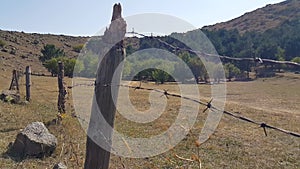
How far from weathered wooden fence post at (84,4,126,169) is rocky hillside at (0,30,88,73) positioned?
184ft

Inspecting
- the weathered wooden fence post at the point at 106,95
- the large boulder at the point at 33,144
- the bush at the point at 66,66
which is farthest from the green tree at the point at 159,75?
the weathered wooden fence post at the point at 106,95

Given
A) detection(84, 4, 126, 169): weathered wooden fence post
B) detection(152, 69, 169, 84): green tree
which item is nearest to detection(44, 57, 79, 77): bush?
detection(152, 69, 169, 84): green tree

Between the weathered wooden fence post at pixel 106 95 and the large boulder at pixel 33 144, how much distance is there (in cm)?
447

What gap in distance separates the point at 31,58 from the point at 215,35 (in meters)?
61.7

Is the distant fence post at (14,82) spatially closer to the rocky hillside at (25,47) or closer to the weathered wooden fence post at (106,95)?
the weathered wooden fence post at (106,95)

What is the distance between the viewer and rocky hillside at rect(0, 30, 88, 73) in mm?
68494

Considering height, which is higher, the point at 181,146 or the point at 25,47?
the point at 25,47

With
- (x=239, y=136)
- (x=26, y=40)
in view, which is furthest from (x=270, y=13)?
(x=239, y=136)

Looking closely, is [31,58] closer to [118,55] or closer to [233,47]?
[233,47]

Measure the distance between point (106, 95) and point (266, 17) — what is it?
18161cm

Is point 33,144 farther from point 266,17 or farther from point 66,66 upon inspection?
point 266,17

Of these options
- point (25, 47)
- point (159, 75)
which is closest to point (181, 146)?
point (159, 75)

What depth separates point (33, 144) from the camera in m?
7.13

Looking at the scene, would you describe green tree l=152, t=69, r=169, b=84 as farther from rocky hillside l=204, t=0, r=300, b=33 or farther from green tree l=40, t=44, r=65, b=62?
rocky hillside l=204, t=0, r=300, b=33
